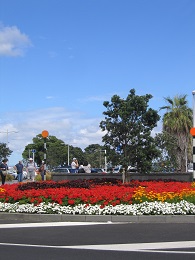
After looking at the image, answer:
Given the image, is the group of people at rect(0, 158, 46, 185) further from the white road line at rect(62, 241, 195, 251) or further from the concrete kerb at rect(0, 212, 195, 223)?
the white road line at rect(62, 241, 195, 251)

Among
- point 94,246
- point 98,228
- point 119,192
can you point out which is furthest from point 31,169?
point 94,246

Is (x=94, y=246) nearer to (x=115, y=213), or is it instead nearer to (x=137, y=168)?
(x=115, y=213)

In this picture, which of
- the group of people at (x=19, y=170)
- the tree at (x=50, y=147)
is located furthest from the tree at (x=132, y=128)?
the tree at (x=50, y=147)

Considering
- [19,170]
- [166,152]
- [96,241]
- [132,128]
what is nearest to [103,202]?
[96,241]

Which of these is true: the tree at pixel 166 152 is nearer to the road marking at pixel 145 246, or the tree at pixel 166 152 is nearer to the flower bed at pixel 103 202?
the flower bed at pixel 103 202

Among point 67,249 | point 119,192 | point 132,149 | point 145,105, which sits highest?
point 145,105

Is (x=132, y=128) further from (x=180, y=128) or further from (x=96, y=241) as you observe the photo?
(x=180, y=128)

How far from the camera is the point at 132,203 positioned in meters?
12.8

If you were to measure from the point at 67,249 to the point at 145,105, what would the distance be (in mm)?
11678

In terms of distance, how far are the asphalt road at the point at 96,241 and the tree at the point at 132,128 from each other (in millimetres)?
7793

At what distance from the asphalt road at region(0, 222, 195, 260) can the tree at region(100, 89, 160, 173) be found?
779 centimetres

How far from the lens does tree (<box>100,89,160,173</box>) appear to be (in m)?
19.1

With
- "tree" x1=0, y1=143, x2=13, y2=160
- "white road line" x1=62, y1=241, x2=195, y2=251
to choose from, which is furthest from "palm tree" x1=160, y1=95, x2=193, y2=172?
"tree" x1=0, y1=143, x2=13, y2=160

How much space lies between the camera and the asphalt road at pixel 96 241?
7.89 meters
